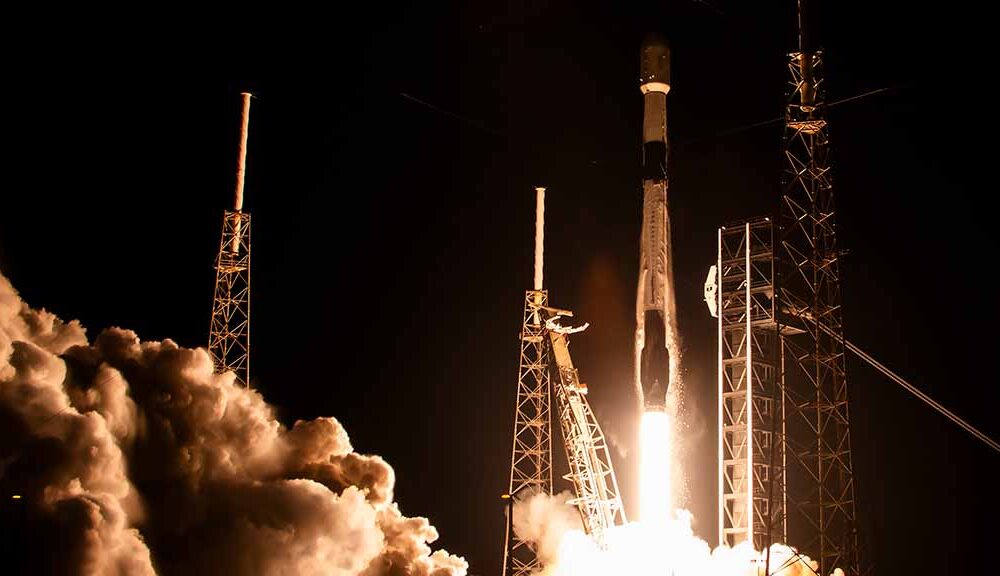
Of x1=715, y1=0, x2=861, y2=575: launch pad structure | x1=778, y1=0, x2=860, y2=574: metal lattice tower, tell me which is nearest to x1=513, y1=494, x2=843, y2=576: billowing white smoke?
x1=715, y1=0, x2=861, y2=575: launch pad structure

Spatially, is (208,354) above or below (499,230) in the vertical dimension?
below

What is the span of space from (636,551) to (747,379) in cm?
529

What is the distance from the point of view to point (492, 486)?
141 feet

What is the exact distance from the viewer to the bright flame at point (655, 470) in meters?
32.5

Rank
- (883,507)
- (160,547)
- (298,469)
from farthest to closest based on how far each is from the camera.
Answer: (883,507)
(298,469)
(160,547)

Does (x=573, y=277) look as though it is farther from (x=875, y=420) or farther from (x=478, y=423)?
(x=875, y=420)

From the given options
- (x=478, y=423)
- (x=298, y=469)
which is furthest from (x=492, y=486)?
(x=298, y=469)

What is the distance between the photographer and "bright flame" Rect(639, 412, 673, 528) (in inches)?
1281

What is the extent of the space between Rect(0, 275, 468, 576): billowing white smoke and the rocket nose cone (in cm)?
1232

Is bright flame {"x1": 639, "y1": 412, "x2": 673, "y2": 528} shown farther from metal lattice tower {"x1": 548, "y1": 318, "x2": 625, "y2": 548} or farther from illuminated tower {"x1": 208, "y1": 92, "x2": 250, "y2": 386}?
illuminated tower {"x1": 208, "y1": 92, "x2": 250, "y2": 386}

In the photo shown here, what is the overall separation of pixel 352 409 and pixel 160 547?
13.3 meters

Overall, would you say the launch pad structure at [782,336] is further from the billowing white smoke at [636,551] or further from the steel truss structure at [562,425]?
the steel truss structure at [562,425]

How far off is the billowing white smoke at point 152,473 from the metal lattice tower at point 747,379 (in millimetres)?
8486

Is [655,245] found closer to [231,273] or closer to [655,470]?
[655,470]
